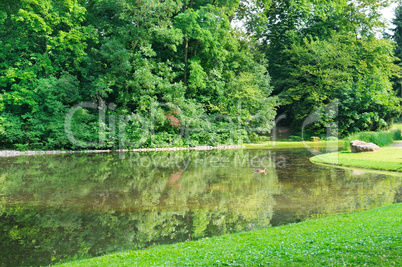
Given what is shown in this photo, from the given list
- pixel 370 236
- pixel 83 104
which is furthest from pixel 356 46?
pixel 370 236

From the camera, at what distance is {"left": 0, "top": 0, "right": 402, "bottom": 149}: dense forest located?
74.9 ft

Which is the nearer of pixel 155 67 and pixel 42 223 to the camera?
pixel 42 223

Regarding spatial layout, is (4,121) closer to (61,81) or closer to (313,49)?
(61,81)

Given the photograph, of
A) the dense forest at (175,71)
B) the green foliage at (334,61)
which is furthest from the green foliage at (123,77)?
the green foliage at (334,61)

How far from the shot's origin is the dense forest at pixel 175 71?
2283 cm

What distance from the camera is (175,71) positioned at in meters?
28.3

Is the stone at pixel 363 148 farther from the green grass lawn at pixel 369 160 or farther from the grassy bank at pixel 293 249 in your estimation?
the grassy bank at pixel 293 249

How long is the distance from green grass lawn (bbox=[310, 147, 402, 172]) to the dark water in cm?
143

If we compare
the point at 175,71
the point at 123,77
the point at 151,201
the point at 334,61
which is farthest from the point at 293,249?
the point at 334,61

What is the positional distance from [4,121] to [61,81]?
429cm

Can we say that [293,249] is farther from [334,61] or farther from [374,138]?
[334,61]

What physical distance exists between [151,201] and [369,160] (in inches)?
425

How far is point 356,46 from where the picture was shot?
110 ft

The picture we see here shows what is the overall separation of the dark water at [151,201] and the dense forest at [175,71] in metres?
8.05
